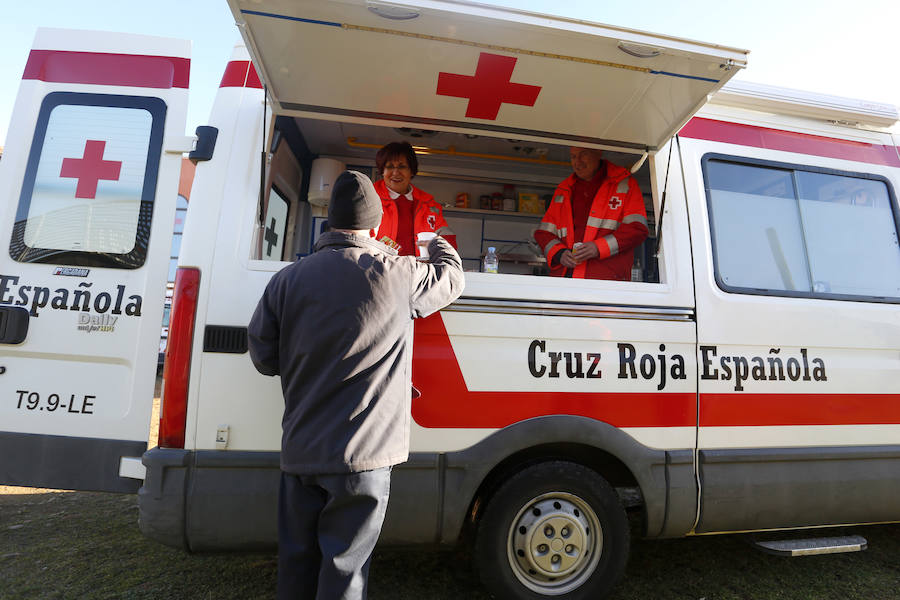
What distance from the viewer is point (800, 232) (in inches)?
106

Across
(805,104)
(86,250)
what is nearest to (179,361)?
(86,250)

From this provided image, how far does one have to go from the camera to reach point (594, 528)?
2.27m

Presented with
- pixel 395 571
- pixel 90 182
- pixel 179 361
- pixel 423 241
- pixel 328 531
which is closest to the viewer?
pixel 328 531

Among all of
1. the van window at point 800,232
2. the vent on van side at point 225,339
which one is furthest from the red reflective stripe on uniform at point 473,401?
the van window at point 800,232

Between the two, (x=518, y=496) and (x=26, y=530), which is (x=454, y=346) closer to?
(x=518, y=496)

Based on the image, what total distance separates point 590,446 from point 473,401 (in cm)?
63

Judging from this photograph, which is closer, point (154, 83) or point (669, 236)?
point (154, 83)

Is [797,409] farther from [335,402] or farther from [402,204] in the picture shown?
[402,204]

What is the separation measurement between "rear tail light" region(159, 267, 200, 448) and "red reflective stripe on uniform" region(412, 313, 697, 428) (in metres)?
0.92

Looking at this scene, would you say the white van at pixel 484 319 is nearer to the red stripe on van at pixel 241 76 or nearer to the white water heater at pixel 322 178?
the red stripe on van at pixel 241 76

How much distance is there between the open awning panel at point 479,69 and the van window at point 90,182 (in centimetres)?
67

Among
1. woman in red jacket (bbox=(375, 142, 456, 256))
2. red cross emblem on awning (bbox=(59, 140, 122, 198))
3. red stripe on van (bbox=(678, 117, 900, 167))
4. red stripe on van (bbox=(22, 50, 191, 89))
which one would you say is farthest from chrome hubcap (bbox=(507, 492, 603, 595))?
red stripe on van (bbox=(22, 50, 191, 89))

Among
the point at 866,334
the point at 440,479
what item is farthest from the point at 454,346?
the point at 866,334

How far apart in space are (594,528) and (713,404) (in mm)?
818
